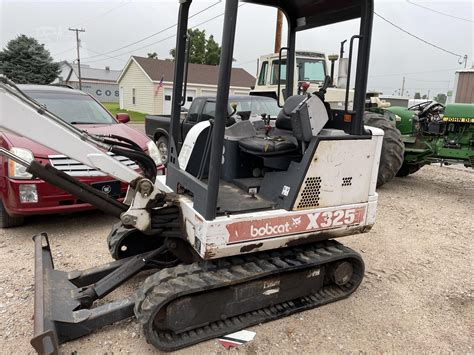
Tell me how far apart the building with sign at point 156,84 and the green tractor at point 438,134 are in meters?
19.2

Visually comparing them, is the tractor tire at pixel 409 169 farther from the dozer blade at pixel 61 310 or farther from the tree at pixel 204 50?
the tree at pixel 204 50

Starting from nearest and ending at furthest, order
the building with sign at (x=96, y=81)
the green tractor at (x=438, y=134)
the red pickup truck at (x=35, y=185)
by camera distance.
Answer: the red pickup truck at (x=35, y=185)
the green tractor at (x=438, y=134)
the building with sign at (x=96, y=81)

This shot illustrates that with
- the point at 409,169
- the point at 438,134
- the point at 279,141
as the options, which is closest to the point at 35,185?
the point at 279,141

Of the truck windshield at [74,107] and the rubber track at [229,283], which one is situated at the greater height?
the truck windshield at [74,107]

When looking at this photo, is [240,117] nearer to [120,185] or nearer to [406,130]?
[120,185]

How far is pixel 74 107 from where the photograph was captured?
5488 millimetres

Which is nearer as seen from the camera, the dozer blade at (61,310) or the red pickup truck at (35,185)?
the dozer blade at (61,310)

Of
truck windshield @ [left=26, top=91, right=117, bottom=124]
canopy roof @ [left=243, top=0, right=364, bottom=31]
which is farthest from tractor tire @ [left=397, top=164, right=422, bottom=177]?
truck windshield @ [left=26, top=91, right=117, bottom=124]

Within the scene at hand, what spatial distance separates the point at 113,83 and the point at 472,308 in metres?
64.2

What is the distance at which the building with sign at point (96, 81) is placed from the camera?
57.8 m

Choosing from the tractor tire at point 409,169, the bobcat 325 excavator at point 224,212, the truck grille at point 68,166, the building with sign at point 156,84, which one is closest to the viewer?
the bobcat 325 excavator at point 224,212

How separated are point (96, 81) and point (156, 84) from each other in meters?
37.6

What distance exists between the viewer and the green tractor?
7.07 meters

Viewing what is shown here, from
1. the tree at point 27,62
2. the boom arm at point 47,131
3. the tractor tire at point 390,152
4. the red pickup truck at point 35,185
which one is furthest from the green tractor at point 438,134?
the tree at point 27,62
